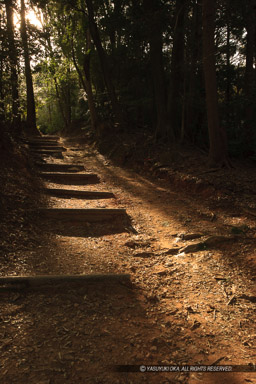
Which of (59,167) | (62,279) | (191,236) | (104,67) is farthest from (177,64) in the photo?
(62,279)

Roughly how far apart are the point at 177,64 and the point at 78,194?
25.3 feet

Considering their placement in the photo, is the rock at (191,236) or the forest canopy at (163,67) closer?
the rock at (191,236)

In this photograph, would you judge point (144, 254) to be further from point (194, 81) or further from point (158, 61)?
point (194, 81)

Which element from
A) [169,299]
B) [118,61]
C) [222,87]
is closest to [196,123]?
[222,87]

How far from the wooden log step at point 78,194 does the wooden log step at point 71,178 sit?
1158 millimetres

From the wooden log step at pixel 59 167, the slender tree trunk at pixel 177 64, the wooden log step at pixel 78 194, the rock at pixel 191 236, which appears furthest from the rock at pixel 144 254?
the slender tree trunk at pixel 177 64

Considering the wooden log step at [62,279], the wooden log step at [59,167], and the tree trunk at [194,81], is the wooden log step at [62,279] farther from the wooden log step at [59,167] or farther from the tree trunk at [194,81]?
the tree trunk at [194,81]

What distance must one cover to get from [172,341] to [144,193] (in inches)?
201

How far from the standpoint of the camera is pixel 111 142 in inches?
502

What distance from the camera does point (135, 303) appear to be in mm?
2930

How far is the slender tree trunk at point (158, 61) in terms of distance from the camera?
9.84m

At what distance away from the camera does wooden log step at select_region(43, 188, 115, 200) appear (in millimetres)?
6387

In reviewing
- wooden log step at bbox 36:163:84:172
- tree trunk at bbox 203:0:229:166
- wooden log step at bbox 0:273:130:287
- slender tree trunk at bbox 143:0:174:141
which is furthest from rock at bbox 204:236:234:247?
slender tree trunk at bbox 143:0:174:141

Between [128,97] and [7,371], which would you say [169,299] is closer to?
[7,371]
